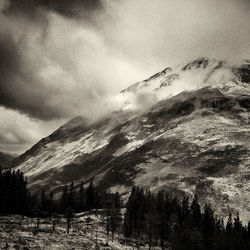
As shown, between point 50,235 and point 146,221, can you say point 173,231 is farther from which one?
point 50,235

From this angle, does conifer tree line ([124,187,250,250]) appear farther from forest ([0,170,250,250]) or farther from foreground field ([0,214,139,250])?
foreground field ([0,214,139,250])

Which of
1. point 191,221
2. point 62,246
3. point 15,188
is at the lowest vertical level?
point 62,246

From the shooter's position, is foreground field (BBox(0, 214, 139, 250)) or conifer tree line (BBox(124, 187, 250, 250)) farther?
conifer tree line (BBox(124, 187, 250, 250))

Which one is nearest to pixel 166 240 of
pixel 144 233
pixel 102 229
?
pixel 144 233

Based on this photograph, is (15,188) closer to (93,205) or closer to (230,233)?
(93,205)

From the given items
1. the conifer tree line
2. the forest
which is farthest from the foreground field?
the conifer tree line

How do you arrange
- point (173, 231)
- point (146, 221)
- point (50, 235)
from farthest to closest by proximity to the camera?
point (173, 231) < point (146, 221) < point (50, 235)

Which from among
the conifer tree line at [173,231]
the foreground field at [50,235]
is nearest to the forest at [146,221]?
the conifer tree line at [173,231]

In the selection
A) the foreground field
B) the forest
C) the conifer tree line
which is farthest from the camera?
the forest

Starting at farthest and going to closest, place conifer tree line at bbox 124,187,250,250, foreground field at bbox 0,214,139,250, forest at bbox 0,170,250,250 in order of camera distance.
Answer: forest at bbox 0,170,250,250
conifer tree line at bbox 124,187,250,250
foreground field at bbox 0,214,139,250

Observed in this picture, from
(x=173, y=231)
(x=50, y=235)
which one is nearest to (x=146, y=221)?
(x=173, y=231)

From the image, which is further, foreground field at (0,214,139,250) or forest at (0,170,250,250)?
forest at (0,170,250,250)

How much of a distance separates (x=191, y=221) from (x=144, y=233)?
60.3ft

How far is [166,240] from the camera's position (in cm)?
12600
